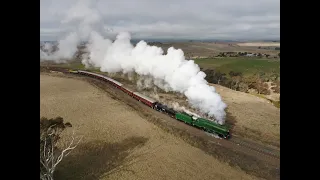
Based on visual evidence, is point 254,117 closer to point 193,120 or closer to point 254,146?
point 193,120

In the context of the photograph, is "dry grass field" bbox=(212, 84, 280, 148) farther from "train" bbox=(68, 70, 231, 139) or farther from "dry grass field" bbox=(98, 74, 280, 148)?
"train" bbox=(68, 70, 231, 139)

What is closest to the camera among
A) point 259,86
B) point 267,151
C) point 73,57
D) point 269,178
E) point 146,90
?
point 269,178

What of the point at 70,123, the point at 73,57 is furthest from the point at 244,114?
the point at 73,57

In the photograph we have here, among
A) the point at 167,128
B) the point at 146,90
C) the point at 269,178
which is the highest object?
the point at 146,90

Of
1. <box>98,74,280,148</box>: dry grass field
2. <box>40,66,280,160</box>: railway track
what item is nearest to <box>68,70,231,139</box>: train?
<box>40,66,280,160</box>: railway track

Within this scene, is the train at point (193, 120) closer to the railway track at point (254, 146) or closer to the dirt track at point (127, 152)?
the railway track at point (254, 146)

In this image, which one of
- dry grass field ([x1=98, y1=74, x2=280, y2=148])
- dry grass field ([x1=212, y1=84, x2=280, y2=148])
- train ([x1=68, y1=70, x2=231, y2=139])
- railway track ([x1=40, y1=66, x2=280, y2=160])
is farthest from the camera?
dry grass field ([x1=98, y1=74, x2=280, y2=148])
